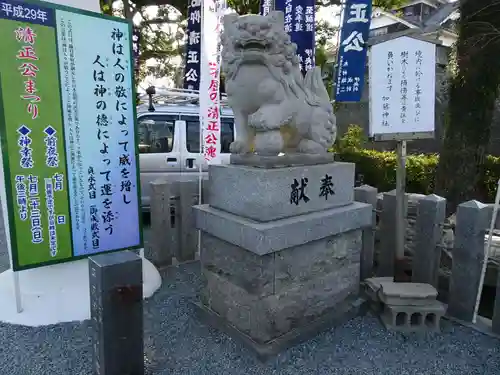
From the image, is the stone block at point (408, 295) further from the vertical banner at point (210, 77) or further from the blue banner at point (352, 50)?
the blue banner at point (352, 50)

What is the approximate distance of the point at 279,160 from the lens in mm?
2746

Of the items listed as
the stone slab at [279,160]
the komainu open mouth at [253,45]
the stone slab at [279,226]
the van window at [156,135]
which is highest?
the komainu open mouth at [253,45]

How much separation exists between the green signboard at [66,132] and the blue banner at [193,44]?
400cm

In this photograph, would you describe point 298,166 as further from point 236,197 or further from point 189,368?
point 189,368

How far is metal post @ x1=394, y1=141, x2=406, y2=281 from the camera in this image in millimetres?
3289

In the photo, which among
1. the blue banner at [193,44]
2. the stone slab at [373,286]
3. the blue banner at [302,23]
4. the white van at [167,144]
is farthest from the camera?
the blue banner at [193,44]

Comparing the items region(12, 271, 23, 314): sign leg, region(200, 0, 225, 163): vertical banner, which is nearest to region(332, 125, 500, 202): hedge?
region(200, 0, 225, 163): vertical banner

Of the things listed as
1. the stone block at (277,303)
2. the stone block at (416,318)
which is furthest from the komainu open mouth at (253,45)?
the stone block at (416,318)

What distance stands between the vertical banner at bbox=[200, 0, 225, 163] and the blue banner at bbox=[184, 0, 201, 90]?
101 inches

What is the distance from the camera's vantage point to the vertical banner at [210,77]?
4434mm

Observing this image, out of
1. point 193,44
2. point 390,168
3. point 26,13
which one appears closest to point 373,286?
point 26,13

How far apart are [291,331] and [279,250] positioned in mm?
690

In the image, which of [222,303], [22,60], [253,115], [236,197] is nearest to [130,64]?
[22,60]

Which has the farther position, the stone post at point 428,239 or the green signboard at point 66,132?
the stone post at point 428,239
